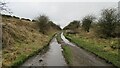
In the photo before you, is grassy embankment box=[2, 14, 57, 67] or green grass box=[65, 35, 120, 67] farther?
grassy embankment box=[2, 14, 57, 67]

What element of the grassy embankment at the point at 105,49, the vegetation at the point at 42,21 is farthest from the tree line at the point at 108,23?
the vegetation at the point at 42,21

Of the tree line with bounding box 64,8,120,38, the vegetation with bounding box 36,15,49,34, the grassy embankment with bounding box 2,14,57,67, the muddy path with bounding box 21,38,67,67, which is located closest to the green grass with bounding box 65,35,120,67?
the muddy path with bounding box 21,38,67,67

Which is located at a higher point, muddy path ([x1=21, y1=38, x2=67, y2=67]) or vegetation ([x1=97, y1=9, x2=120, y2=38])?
vegetation ([x1=97, y1=9, x2=120, y2=38])

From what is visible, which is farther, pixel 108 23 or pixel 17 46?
pixel 108 23

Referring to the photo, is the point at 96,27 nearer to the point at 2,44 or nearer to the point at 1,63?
the point at 2,44

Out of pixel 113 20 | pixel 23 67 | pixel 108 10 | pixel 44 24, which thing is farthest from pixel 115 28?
pixel 23 67

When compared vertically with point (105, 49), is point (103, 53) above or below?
below

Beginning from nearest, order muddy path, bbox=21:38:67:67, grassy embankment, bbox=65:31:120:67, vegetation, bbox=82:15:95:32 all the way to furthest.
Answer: muddy path, bbox=21:38:67:67
grassy embankment, bbox=65:31:120:67
vegetation, bbox=82:15:95:32

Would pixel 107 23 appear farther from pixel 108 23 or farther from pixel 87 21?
pixel 87 21

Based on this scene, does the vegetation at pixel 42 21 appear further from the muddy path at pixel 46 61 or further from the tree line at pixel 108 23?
the muddy path at pixel 46 61

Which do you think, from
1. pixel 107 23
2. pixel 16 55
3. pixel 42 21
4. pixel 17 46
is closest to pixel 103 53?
pixel 16 55

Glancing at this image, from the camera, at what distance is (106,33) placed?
183 ft

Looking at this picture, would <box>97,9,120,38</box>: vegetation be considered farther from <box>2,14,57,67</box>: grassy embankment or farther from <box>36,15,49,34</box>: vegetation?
<box>36,15,49,34</box>: vegetation

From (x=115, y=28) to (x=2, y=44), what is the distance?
33950mm
